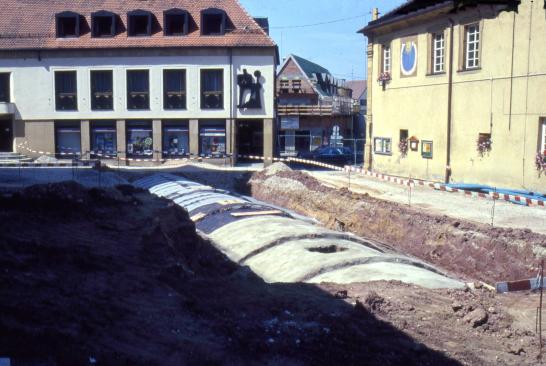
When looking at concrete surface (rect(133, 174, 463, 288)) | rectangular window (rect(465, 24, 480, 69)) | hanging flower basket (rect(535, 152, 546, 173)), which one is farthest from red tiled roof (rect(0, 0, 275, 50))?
concrete surface (rect(133, 174, 463, 288))

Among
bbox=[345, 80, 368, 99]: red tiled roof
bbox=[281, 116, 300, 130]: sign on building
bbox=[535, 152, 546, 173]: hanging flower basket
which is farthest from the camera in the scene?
bbox=[345, 80, 368, 99]: red tiled roof

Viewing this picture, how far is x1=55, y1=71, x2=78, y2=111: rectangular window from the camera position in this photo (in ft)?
125

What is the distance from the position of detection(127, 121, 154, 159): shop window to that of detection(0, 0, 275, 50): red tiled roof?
4427mm

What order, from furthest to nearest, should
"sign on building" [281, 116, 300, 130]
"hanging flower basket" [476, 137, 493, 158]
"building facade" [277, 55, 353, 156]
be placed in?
"sign on building" [281, 116, 300, 130] → "building facade" [277, 55, 353, 156] → "hanging flower basket" [476, 137, 493, 158]

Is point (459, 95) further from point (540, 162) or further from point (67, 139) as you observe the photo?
point (67, 139)

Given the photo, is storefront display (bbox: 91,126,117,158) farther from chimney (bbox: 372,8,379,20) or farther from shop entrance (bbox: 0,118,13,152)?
chimney (bbox: 372,8,379,20)

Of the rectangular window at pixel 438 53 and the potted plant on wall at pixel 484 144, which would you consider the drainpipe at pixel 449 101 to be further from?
the potted plant on wall at pixel 484 144

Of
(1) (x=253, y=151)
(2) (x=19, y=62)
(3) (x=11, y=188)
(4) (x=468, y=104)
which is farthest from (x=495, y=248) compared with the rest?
(2) (x=19, y=62)

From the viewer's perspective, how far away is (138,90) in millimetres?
38000

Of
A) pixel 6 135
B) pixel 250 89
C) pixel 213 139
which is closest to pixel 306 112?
pixel 250 89

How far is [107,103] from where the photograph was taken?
38094mm

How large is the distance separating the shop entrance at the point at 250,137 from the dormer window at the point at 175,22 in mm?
6255

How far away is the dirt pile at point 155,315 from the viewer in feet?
22.1

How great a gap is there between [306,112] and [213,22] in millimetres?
14773
